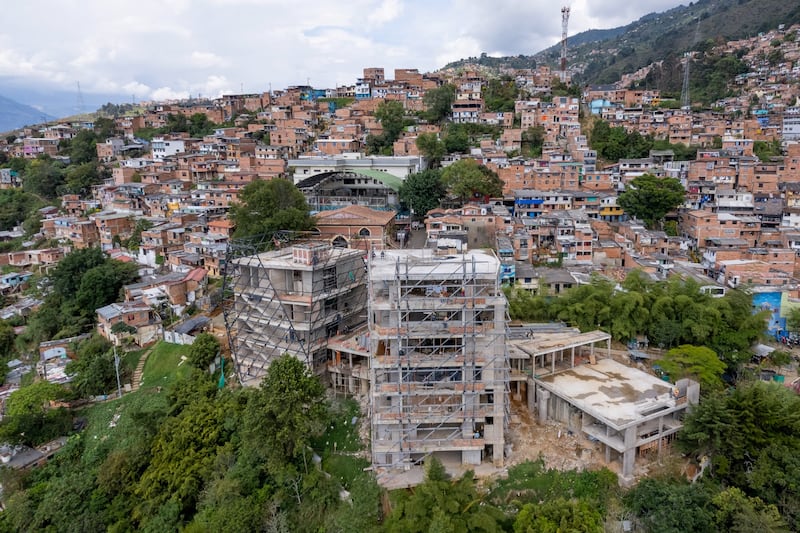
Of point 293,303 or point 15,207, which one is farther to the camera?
point 15,207

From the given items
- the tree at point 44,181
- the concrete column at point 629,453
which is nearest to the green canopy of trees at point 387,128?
the tree at point 44,181

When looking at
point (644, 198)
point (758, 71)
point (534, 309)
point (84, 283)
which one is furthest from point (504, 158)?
point (758, 71)

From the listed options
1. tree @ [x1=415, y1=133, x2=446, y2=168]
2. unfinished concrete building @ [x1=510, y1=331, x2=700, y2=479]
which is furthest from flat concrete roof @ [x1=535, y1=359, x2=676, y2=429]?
tree @ [x1=415, y1=133, x2=446, y2=168]

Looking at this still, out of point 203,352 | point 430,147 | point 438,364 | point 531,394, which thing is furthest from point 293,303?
point 430,147

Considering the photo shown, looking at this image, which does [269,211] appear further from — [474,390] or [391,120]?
[391,120]

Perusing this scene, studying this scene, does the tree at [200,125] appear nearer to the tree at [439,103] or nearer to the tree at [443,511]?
the tree at [439,103]

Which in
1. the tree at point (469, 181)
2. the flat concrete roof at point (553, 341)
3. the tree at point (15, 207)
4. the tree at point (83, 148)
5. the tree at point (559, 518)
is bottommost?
the tree at point (559, 518)

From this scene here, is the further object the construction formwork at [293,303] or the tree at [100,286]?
the tree at [100,286]
